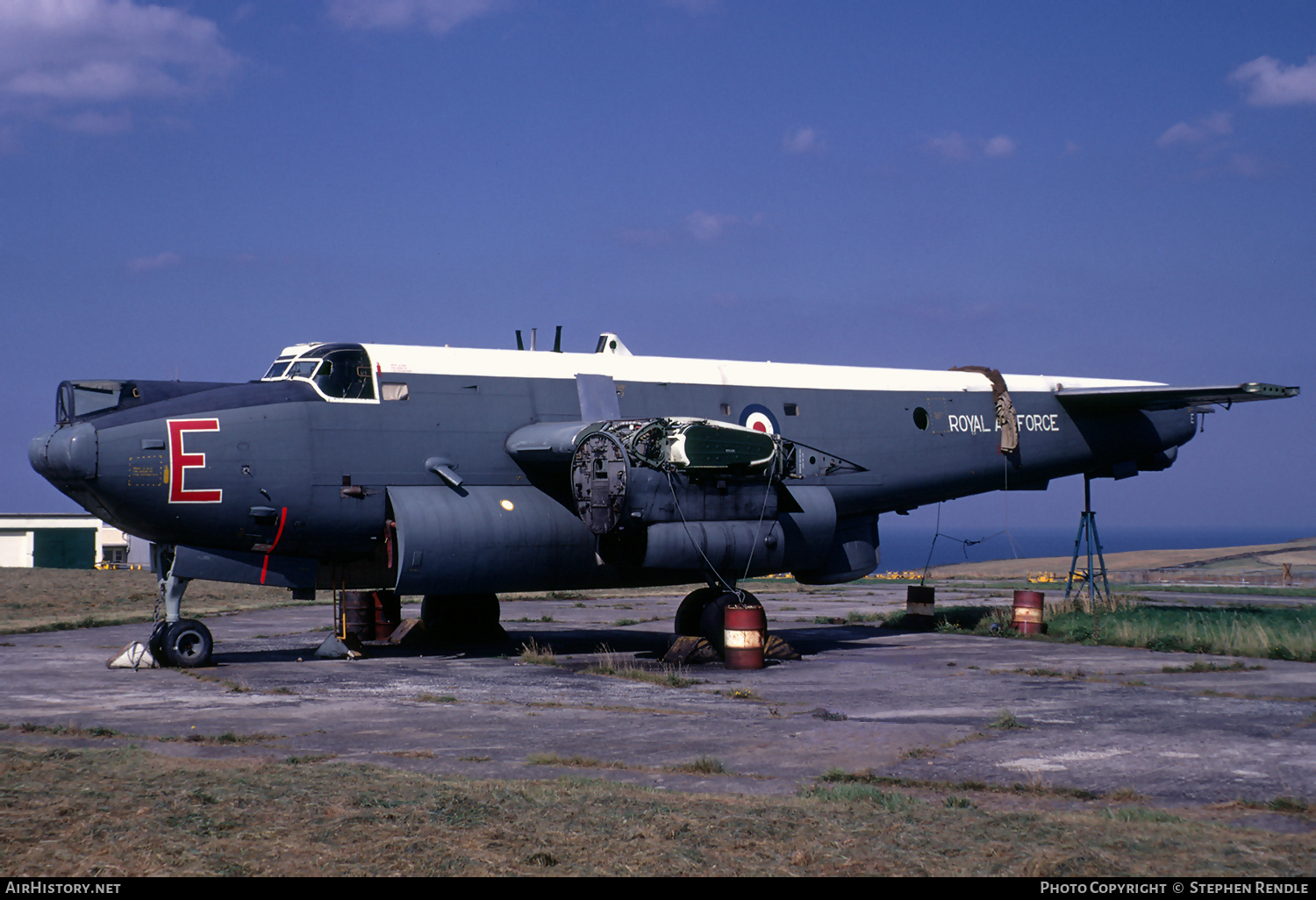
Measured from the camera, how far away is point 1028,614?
24688 millimetres

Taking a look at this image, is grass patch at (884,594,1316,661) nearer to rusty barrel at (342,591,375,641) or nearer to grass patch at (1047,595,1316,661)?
grass patch at (1047,595,1316,661)

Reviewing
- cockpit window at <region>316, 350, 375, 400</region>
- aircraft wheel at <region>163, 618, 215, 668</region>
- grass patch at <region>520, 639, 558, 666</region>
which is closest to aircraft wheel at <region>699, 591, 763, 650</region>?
grass patch at <region>520, 639, 558, 666</region>

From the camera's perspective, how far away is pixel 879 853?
23.5ft

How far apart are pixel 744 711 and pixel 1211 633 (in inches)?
487

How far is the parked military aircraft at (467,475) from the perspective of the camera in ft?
58.6

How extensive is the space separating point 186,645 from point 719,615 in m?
9.13

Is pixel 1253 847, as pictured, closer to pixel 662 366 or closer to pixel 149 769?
pixel 149 769

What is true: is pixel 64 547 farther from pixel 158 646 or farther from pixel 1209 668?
pixel 1209 668

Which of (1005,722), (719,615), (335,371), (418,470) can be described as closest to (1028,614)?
(719,615)

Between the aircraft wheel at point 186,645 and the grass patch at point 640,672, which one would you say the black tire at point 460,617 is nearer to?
the grass patch at point 640,672

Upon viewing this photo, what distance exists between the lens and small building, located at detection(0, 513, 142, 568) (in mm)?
75125

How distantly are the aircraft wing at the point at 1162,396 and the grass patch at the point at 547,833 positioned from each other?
18.5m

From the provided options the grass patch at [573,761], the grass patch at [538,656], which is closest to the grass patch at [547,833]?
the grass patch at [573,761]

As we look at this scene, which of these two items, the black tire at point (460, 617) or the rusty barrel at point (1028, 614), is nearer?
the black tire at point (460, 617)
